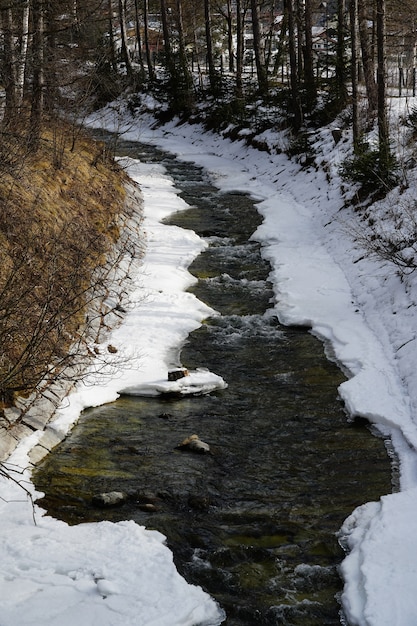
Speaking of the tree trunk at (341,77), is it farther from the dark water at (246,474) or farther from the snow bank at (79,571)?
the snow bank at (79,571)

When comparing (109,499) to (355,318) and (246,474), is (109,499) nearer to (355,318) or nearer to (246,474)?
(246,474)

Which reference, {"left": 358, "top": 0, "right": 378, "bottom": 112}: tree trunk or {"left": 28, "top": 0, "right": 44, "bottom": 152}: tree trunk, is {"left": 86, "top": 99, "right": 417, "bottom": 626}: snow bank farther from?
{"left": 28, "top": 0, "right": 44, "bottom": 152}: tree trunk

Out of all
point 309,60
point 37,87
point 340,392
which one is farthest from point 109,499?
point 309,60

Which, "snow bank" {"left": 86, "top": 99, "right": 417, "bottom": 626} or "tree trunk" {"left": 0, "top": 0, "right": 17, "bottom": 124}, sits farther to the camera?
"tree trunk" {"left": 0, "top": 0, "right": 17, "bottom": 124}

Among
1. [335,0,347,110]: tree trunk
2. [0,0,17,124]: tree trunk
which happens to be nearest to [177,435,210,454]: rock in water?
[0,0,17,124]: tree trunk

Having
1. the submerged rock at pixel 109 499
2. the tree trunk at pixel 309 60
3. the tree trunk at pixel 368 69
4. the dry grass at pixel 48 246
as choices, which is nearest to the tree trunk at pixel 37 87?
the dry grass at pixel 48 246

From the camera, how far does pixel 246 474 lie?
7.14 metres

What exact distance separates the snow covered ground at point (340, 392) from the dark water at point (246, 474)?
0.22 metres

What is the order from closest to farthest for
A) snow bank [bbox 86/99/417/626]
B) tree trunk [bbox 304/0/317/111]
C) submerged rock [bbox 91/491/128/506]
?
snow bank [bbox 86/99/417/626]
submerged rock [bbox 91/491/128/506]
tree trunk [bbox 304/0/317/111]

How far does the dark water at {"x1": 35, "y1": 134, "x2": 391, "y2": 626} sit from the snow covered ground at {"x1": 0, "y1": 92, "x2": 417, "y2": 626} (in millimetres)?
220

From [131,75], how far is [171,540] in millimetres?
34531

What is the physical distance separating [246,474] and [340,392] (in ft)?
7.23

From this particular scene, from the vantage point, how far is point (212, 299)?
40.5ft

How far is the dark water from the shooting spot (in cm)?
562
